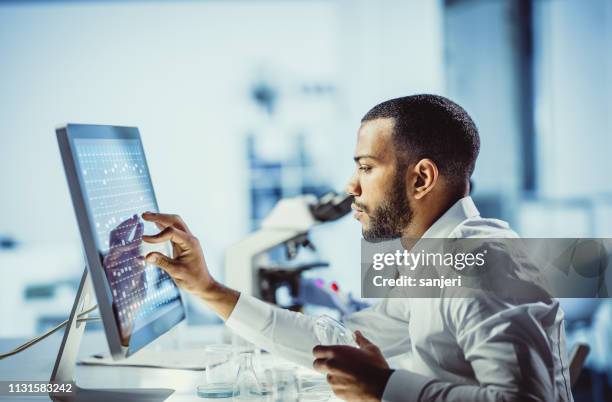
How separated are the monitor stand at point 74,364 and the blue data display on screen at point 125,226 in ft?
0.41

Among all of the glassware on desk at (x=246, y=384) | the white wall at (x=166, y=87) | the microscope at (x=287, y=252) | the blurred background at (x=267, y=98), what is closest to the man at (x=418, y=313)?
the glassware on desk at (x=246, y=384)

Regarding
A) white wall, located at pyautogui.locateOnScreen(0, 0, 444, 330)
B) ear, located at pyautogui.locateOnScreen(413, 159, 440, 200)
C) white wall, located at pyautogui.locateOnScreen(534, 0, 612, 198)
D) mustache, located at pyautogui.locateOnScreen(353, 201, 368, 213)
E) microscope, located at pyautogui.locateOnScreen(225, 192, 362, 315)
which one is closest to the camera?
ear, located at pyautogui.locateOnScreen(413, 159, 440, 200)

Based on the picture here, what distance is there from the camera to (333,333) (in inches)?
51.7

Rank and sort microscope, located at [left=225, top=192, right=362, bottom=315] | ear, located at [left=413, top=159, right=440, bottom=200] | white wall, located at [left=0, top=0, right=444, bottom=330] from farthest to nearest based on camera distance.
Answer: white wall, located at [left=0, top=0, right=444, bottom=330]
microscope, located at [left=225, top=192, right=362, bottom=315]
ear, located at [left=413, top=159, right=440, bottom=200]

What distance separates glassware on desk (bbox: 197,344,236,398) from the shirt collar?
0.44 metres

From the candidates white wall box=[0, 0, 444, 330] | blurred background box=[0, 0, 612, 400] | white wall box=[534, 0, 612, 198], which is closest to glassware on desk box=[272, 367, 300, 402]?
blurred background box=[0, 0, 612, 400]

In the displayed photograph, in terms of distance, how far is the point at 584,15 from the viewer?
434cm

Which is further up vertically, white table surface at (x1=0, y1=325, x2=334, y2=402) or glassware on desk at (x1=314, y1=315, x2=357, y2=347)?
glassware on desk at (x1=314, y1=315, x2=357, y2=347)

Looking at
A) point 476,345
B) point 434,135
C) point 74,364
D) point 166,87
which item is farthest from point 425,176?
point 166,87

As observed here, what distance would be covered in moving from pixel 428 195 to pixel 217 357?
50 centimetres

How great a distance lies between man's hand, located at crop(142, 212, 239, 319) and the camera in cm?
127

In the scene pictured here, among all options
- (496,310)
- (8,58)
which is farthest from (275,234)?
(8,58)

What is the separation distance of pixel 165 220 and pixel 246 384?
33cm

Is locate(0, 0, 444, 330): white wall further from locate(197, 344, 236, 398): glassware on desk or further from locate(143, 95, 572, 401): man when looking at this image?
locate(197, 344, 236, 398): glassware on desk
